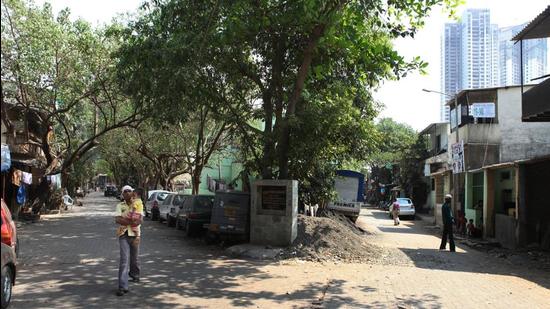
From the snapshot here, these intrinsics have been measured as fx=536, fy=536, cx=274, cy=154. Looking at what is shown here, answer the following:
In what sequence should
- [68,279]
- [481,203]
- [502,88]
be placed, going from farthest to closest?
[502,88], [481,203], [68,279]

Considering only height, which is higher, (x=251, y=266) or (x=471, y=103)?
(x=471, y=103)

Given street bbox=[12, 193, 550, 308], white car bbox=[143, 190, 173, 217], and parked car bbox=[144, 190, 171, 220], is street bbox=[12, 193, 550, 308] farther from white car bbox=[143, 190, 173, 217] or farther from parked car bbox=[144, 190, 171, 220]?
white car bbox=[143, 190, 173, 217]

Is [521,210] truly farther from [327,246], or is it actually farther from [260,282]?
[260,282]

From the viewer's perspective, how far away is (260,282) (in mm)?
9859

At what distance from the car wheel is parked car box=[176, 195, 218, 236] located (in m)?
11.5

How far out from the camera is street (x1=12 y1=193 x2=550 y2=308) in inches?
320

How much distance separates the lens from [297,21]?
532 inches

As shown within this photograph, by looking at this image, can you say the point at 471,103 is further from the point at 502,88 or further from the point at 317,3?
the point at 317,3

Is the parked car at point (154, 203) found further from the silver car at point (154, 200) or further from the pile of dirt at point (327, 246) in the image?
the pile of dirt at point (327, 246)

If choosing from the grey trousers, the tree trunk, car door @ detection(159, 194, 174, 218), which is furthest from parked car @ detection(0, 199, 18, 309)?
car door @ detection(159, 194, 174, 218)

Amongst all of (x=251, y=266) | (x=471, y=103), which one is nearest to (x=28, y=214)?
(x=251, y=266)

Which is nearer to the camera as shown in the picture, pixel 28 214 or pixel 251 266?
pixel 251 266

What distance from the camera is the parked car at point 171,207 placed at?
22.9 meters

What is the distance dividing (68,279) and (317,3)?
7.88 m
